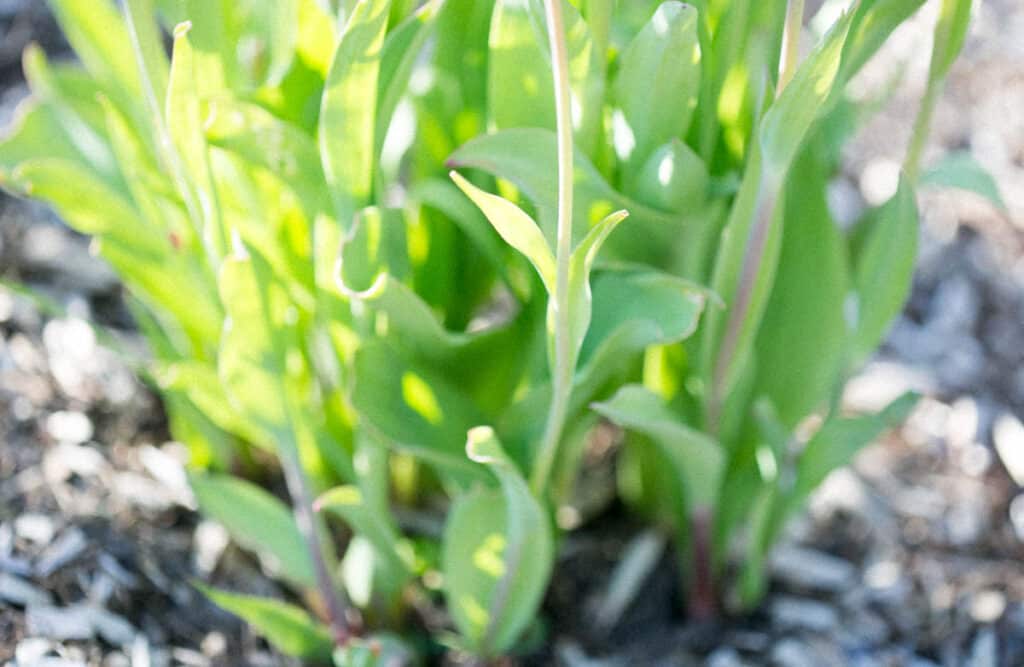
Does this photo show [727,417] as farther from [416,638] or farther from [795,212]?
[416,638]

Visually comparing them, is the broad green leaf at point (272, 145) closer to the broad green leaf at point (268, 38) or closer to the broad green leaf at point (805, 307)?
the broad green leaf at point (268, 38)

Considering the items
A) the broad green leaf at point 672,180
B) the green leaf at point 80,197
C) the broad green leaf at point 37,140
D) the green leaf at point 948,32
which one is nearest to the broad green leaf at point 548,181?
the broad green leaf at point 672,180

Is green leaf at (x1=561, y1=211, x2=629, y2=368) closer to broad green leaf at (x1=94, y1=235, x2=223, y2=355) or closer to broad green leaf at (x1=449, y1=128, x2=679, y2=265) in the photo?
broad green leaf at (x1=449, y1=128, x2=679, y2=265)

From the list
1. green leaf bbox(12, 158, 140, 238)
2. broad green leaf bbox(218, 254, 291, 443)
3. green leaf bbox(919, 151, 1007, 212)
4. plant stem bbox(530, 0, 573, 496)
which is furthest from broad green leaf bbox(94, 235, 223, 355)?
green leaf bbox(919, 151, 1007, 212)

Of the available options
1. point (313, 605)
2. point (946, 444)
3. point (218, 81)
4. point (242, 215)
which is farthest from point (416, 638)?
point (946, 444)

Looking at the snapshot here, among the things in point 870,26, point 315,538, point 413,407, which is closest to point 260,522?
point 315,538

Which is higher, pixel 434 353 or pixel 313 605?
pixel 434 353
